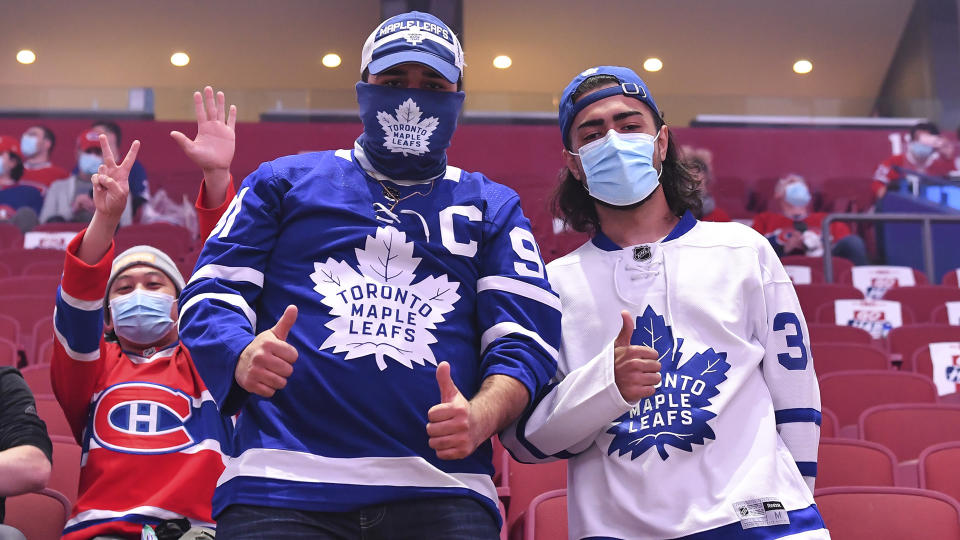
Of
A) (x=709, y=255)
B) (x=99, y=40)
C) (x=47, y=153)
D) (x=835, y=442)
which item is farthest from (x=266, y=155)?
(x=709, y=255)

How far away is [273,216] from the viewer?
1889mm

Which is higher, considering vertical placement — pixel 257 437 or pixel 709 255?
pixel 709 255

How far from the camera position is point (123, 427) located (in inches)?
111

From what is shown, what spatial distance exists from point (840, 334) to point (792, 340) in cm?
348

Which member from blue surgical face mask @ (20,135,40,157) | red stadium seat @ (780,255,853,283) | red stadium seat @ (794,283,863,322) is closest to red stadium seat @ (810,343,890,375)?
red stadium seat @ (794,283,863,322)

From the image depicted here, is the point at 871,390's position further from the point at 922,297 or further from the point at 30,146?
the point at 30,146

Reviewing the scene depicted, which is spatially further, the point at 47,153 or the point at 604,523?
the point at 47,153

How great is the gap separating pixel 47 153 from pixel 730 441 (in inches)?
382

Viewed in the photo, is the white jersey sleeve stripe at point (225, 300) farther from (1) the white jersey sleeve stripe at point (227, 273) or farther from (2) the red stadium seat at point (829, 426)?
(2) the red stadium seat at point (829, 426)

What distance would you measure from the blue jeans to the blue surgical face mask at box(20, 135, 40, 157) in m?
9.58

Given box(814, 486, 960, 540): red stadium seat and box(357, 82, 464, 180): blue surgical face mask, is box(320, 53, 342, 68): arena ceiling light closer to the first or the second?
box(814, 486, 960, 540): red stadium seat

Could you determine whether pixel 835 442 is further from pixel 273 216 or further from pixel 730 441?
pixel 273 216

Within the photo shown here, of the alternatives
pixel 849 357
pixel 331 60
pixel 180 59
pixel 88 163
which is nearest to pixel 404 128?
pixel 849 357

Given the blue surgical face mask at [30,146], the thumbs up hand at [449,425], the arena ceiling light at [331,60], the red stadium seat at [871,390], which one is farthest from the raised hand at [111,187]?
the arena ceiling light at [331,60]
